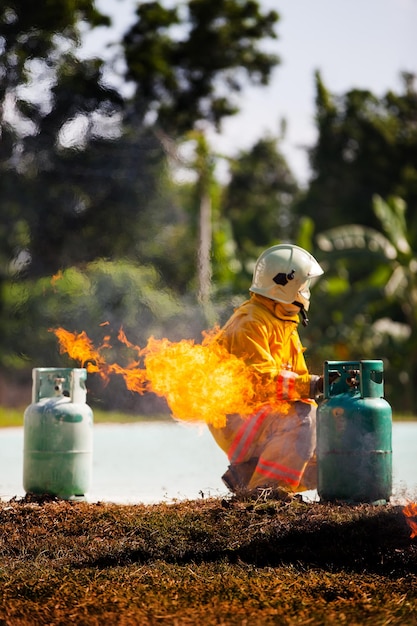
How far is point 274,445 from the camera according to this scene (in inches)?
257

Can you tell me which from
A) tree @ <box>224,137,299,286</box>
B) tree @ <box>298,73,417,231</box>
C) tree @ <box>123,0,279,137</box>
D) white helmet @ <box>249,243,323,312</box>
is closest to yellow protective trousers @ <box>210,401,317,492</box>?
white helmet @ <box>249,243,323,312</box>

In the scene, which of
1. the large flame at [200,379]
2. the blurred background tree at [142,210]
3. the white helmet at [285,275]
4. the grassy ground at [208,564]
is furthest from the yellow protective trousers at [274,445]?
the blurred background tree at [142,210]

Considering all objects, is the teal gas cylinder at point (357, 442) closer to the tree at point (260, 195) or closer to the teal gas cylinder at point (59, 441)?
the teal gas cylinder at point (59, 441)

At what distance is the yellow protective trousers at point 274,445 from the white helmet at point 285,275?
77 cm

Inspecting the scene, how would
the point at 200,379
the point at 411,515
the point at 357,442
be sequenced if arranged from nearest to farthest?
1. the point at 411,515
2. the point at 357,442
3. the point at 200,379

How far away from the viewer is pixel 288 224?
110 feet

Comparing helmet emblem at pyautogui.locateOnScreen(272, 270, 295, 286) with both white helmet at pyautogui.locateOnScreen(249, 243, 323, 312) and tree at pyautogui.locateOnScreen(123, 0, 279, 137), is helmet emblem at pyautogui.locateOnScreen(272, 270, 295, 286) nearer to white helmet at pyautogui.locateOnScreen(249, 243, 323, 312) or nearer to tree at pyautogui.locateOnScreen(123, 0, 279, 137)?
white helmet at pyautogui.locateOnScreen(249, 243, 323, 312)

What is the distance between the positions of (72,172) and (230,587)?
50.1 feet

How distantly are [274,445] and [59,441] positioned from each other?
5.34 ft

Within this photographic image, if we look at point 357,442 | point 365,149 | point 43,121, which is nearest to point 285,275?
point 357,442

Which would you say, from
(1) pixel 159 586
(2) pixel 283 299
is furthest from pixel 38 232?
(1) pixel 159 586

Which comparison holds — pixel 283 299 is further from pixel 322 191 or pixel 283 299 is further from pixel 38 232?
pixel 322 191

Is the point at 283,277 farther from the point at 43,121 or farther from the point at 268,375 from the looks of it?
the point at 43,121

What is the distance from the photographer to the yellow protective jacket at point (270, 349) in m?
6.55
